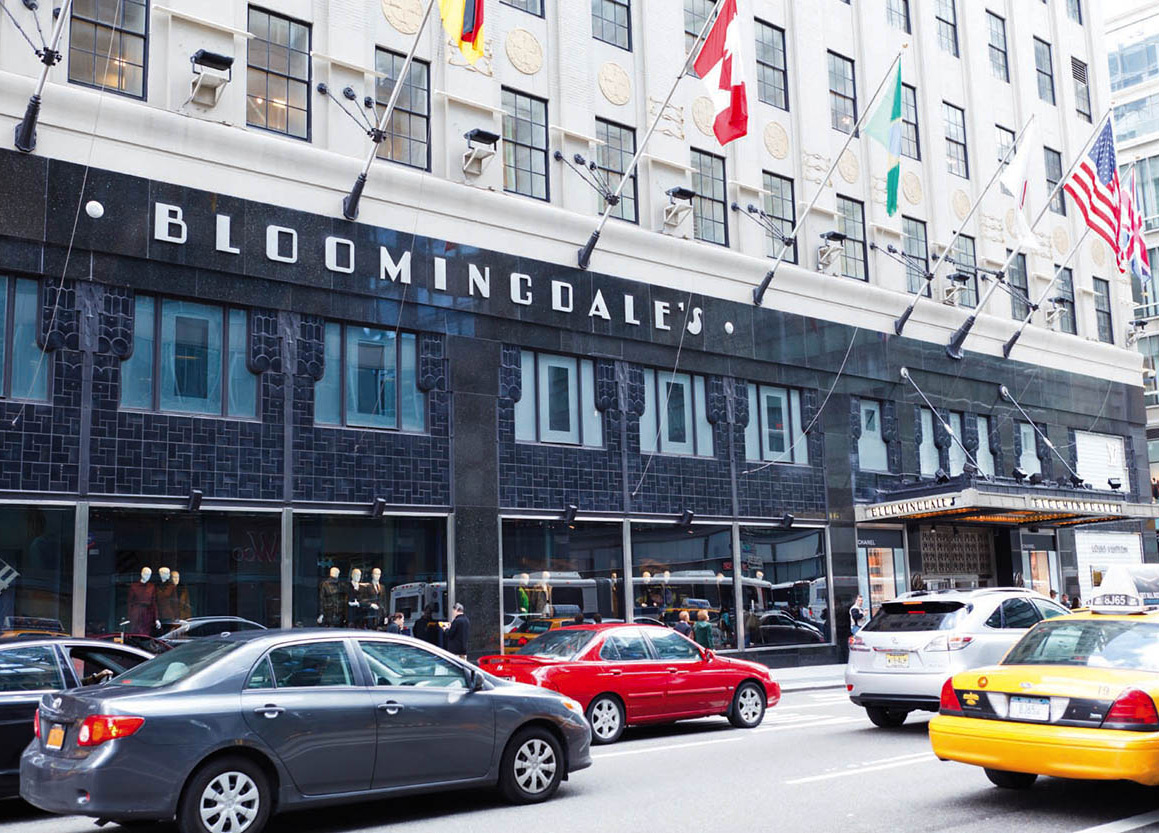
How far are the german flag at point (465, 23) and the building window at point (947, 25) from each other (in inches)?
804

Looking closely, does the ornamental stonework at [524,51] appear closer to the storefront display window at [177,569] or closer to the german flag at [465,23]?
the german flag at [465,23]

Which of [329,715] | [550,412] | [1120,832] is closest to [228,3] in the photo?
[550,412]

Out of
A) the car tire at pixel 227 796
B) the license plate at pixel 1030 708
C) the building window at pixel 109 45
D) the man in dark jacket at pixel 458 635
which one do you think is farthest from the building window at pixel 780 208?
the car tire at pixel 227 796

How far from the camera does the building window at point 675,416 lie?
79.5 feet

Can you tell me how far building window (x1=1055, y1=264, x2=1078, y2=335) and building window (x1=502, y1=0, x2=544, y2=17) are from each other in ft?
66.1

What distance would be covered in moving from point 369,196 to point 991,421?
20.0 metres

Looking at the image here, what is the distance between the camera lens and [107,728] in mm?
7652

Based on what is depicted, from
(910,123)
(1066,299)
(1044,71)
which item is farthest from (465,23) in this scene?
(1044,71)

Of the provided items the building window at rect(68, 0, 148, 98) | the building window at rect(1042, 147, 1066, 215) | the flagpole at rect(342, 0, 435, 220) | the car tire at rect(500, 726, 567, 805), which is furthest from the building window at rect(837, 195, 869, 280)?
the car tire at rect(500, 726, 567, 805)

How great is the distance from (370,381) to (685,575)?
8.13m

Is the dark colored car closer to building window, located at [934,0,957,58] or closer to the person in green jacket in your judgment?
the person in green jacket

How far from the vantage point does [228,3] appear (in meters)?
19.3

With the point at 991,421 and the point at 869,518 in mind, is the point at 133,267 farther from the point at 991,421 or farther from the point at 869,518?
the point at 991,421

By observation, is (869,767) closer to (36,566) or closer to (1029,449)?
(36,566)
